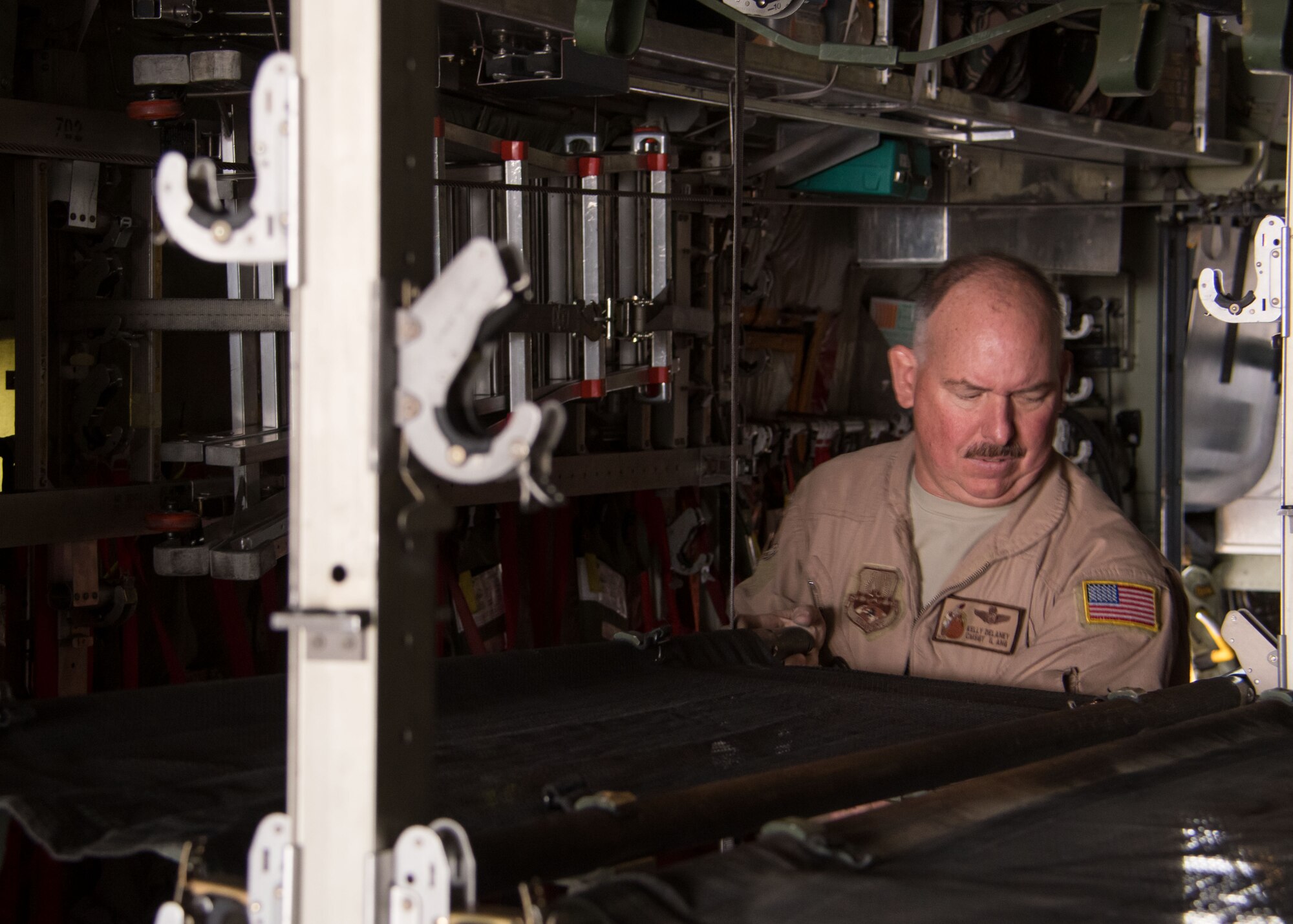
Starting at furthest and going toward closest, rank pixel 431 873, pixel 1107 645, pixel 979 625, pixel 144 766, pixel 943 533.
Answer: pixel 943 533 → pixel 979 625 → pixel 1107 645 → pixel 144 766 → pixel 431 873

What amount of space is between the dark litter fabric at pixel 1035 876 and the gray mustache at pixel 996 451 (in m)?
1.41

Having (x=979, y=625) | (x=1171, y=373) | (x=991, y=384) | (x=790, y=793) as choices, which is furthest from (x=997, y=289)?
(x=1171, y=373)

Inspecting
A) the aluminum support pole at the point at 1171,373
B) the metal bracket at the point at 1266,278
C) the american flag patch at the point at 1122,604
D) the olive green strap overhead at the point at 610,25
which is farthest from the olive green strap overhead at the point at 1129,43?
the aluminum support pole at the point at 1171,373

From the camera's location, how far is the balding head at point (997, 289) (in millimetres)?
3410

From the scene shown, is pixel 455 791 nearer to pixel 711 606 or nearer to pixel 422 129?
pixel 422 129

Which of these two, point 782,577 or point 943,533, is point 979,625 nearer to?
point 943,533

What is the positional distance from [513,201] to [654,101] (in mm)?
983

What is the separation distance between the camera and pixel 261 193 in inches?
56.7

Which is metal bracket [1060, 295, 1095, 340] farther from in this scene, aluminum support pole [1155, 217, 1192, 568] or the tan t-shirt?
the tan t-shirt

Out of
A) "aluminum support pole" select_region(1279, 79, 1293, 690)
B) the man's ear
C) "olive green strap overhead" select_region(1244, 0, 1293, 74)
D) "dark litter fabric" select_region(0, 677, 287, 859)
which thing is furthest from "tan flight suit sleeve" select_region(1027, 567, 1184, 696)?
"dark litter fabric" select_region(0, 677, 287, 859)

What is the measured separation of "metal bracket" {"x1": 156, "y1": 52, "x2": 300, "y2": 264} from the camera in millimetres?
1432

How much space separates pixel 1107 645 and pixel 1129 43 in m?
1.20

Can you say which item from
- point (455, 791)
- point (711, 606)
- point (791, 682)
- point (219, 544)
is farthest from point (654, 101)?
point (455, 791)

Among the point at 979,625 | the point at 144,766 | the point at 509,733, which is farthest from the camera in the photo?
the point at 979,625
